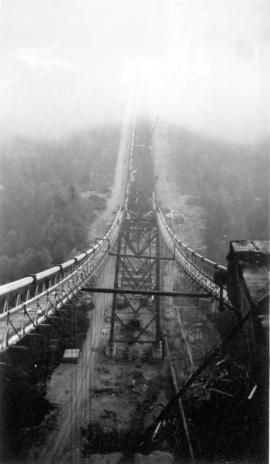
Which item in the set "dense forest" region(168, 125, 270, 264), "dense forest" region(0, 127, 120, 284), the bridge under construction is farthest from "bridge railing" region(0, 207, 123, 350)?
"dense forest" region(168, 125, 270, 264)

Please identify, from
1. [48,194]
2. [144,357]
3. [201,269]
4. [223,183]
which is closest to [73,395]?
[144,357]

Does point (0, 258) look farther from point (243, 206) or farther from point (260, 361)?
point (260, 361)

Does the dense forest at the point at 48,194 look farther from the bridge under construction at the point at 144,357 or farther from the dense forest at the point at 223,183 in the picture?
the dense forest at the point at 223,183

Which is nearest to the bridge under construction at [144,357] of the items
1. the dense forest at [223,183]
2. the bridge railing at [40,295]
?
the bridge railing at [40,295]

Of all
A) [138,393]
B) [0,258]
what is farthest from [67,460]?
[0,258]

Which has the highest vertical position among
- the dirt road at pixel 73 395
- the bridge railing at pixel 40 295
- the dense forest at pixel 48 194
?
the dense forest at pixel 48 194

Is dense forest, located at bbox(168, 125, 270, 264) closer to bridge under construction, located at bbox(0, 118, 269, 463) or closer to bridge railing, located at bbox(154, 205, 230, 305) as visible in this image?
bridge under construction, located at bbox(0, 118, 269, 463)

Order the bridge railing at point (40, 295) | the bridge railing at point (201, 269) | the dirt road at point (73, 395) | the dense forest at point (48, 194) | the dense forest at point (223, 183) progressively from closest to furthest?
the bridge railing at point (40, 295), the bridge railing at point (201, 269), the dirt road at point (73, 395), the dense forest at point (48, 194), the dense forest at point (223, 183)
